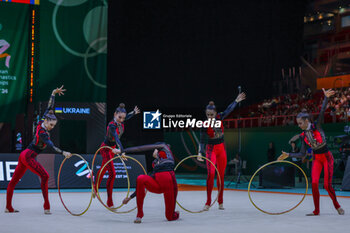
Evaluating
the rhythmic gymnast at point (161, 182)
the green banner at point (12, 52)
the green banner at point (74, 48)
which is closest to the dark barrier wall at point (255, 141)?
Answer: the green banner at point (74, 48)

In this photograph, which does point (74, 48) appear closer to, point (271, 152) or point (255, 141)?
point (271, 152)

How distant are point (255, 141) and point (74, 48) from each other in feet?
33.8

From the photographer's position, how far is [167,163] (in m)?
8.12

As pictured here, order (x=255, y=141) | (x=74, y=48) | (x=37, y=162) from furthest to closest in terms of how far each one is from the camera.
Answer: (x=255, y=141) < (x=74, y=48) < (x=37, y=162)

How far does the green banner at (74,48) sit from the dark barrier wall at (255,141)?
8564mm

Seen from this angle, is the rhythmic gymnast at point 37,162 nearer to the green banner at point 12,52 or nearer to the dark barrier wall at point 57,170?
the dark barrier wall at point 57,170

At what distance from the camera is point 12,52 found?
62.4ft

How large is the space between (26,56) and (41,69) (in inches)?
28.1

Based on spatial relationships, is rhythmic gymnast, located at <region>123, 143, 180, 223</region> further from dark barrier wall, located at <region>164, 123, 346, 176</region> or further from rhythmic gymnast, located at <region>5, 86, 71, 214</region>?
dark barrier wall, located at <region>164, 123, 346, 176</region>

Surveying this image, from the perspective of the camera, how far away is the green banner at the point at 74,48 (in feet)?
63.7

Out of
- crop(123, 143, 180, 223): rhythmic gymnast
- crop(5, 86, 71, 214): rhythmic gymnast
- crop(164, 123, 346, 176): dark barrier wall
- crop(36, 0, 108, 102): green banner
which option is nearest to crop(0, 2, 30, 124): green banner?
crop(36, 0, 108, 102): green banner

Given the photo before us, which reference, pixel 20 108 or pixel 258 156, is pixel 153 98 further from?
pixel 20 108

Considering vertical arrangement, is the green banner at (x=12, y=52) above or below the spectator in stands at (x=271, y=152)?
above

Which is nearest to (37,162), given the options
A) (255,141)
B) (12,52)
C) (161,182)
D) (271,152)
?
(161,182)
